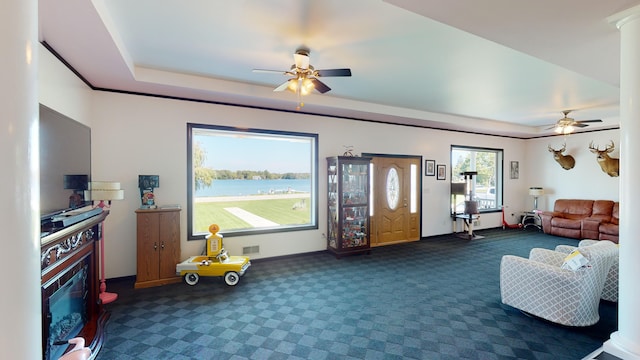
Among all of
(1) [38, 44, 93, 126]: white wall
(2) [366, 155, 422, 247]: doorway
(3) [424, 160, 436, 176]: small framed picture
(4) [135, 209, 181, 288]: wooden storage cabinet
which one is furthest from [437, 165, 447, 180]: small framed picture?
(1) [38, 44, 93, 126]: white wall

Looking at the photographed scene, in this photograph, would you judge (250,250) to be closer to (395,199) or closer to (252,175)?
(252,175)

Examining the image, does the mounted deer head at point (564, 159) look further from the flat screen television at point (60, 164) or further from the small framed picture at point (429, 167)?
the flat screen television at point (60, 164)

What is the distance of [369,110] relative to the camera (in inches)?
214

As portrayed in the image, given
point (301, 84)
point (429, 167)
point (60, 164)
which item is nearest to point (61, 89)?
point (60, 164)

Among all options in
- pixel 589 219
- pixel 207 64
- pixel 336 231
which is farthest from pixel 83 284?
pixel 589 219

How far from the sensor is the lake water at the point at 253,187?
191 inches

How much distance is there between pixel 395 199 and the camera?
6.64m

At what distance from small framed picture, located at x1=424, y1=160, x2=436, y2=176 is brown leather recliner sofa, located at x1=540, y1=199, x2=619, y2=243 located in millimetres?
3488

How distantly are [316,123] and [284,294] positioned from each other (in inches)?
127

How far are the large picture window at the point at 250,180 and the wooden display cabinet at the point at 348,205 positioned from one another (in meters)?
→ 0.36

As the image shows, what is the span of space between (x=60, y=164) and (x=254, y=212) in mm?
3111

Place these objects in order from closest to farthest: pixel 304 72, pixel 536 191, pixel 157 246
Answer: pixel 304 72 → pixel 157 246 → pixel 536 191

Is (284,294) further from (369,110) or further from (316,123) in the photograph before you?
(369,110)

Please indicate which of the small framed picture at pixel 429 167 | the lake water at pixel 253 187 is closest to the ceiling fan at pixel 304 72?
the lake water at pixel 253 187
